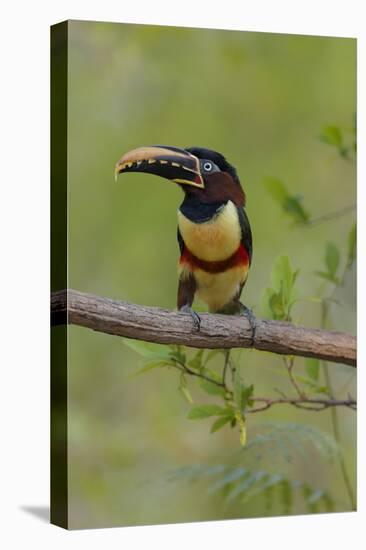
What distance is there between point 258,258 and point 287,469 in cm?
105

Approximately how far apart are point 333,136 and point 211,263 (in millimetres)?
947

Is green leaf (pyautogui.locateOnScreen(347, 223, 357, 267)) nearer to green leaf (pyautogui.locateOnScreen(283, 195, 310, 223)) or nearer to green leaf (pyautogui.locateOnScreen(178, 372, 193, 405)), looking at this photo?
green leaf (pyautogui.locateOnScreen(283, 195, 310, 223))

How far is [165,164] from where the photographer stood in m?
5.45

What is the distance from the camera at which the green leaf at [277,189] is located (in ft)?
19.0

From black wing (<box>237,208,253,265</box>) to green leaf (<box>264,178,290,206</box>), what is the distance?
233mm

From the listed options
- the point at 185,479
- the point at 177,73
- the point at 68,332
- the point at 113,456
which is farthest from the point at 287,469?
the point at 177,73

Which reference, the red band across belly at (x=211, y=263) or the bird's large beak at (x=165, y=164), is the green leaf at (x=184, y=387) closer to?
the red band across belly at (x=211, y=263)

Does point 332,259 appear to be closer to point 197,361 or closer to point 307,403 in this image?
point 307,403

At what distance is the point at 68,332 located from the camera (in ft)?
17.0

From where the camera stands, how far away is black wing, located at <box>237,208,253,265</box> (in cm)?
559

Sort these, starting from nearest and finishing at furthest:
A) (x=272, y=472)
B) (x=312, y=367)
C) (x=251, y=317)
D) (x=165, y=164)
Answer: (x=165, y=164) < (x=251, y=317) < (x=312, y=367) < (x=272, y=472)

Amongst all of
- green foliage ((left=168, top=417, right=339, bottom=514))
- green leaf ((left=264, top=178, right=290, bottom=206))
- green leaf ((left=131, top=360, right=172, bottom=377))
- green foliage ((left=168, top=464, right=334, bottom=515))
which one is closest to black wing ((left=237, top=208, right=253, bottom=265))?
green leaf ((left=264, top=178, right=290, bottom=206))

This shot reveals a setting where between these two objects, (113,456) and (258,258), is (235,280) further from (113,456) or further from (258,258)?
(113,456)

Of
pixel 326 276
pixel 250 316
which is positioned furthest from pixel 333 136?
pixel 250 316
